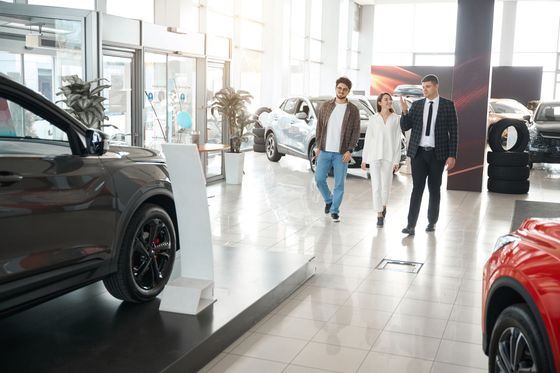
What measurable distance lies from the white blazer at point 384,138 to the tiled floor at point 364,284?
89 centimetres

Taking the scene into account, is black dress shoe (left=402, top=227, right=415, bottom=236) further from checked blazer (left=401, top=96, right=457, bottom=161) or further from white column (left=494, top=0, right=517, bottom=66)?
white column (left=494, top=0, right=517, bottom=66)

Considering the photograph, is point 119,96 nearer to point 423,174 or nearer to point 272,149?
point 423,174

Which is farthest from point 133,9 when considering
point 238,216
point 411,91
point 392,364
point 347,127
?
point 411,91

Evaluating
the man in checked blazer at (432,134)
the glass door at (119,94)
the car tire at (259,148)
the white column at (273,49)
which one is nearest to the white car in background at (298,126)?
→ the car tire at (259,148)

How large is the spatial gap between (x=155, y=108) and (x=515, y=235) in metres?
7.50

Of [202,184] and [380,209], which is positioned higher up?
[202,184]

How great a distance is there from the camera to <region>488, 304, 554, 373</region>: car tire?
2479 mm

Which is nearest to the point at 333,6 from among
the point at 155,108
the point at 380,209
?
the point at 155,108

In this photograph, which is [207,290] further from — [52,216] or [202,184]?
[52,216]

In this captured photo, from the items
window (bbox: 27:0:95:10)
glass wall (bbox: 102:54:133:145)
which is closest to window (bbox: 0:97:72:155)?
glass wall (bbox: 102:54:133:145)

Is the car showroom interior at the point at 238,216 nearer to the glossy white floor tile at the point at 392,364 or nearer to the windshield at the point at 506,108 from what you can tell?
the glossy white floor tile at the point at 392,364

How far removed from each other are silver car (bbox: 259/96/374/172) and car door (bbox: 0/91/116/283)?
28.1 ft

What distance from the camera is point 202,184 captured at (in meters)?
4.30

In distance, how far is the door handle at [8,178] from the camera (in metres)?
3.29
